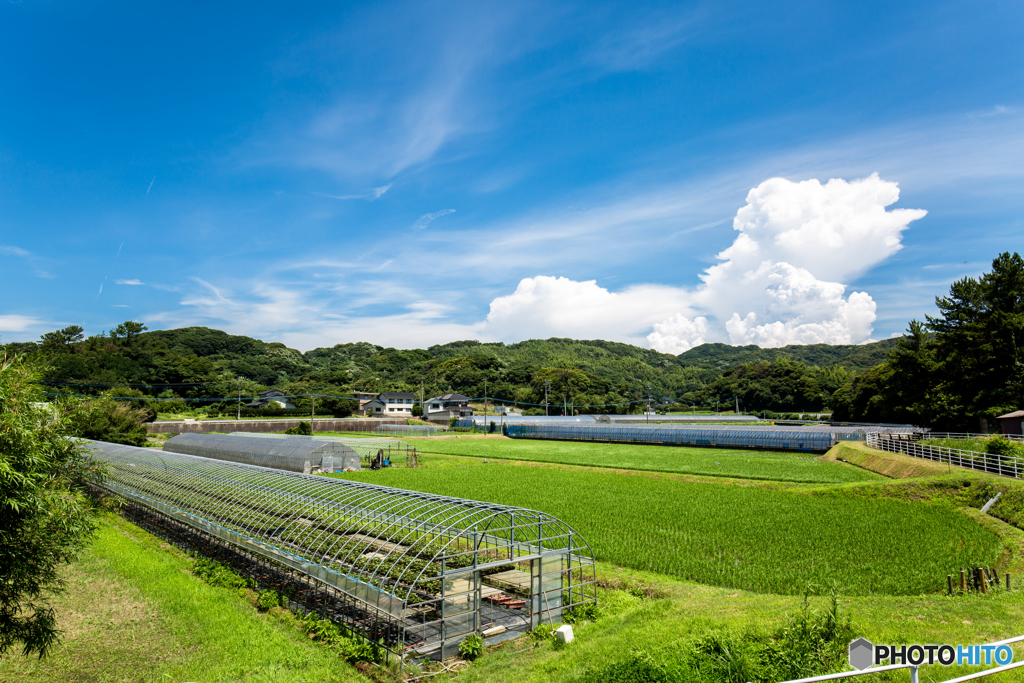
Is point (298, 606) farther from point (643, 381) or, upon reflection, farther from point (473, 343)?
point (473, 343)

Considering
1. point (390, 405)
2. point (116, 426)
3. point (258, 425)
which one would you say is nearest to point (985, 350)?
point (116, 426)

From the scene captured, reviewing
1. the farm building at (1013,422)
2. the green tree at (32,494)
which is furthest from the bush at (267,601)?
the farm building at (1013,422)

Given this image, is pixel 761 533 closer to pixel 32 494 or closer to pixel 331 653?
pixel 331 653

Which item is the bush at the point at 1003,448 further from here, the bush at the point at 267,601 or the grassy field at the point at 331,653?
the bush at the point at 267,601

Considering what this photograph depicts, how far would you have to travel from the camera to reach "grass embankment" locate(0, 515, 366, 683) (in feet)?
27.9

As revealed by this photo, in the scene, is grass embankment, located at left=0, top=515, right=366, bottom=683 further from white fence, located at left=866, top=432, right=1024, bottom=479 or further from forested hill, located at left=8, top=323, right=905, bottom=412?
forested hill, located at left=8, top=323, right=905, bottom=412

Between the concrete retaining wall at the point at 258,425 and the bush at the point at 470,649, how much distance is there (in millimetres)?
56187

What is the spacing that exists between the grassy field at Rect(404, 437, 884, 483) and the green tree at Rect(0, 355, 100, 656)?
1212 inches

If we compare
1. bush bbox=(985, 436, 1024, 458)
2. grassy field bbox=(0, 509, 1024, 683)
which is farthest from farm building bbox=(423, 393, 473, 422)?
grassy field bbox=(0, 509, 1024, 683)

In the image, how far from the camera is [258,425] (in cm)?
6700

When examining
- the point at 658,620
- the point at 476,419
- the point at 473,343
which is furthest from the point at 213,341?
the point at 658,620

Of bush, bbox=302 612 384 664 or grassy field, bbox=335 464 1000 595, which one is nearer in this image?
bush, bbox=302 612 384 664

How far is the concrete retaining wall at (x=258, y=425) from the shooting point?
5852 cm

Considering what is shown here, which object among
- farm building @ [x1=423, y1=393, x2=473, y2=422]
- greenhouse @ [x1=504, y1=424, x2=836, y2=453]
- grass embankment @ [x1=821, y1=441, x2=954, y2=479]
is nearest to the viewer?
grass embankment @ [x1=821, y1=441, x2=954, y2=479]
